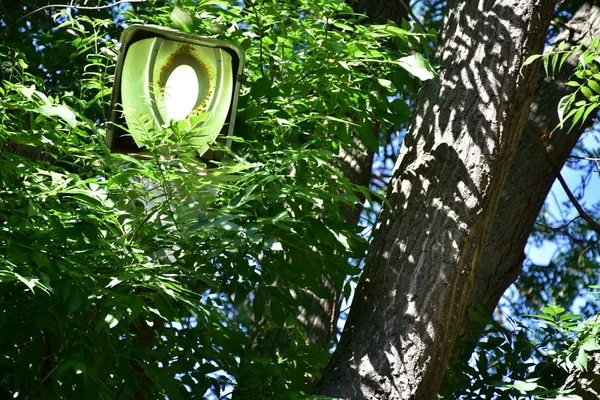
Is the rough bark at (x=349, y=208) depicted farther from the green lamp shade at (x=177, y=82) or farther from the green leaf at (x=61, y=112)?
the green leaf at (x=61, y=112)

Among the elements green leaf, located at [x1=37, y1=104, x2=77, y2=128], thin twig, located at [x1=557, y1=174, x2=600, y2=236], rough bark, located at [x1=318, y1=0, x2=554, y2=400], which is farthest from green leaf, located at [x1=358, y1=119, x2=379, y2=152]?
thin twig, located at [x1=557, y1=174, x2=600, y2=236]

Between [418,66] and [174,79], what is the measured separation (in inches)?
30.1

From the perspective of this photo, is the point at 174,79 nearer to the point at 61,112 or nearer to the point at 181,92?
the point at 181,92

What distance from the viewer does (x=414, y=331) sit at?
105 inches

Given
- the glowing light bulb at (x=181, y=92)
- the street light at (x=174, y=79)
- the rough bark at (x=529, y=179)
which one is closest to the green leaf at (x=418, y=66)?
the street light at (x=174, y=79)

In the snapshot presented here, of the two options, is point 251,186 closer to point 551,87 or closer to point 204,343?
point 204,343

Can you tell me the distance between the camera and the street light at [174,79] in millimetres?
2643

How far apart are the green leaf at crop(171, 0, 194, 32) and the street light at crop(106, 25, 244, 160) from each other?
5.7 inches

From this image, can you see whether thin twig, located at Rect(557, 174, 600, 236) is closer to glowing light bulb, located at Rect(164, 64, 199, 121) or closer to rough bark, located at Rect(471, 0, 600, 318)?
rough bark, located at Rect(471, 0, 600, 318)

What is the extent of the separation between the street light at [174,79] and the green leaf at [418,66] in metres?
0.53

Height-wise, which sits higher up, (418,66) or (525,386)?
(418,66)

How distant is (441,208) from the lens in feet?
9.28

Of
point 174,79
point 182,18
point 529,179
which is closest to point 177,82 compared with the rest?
point 174,79

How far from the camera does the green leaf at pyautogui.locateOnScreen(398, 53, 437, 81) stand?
2693mm
